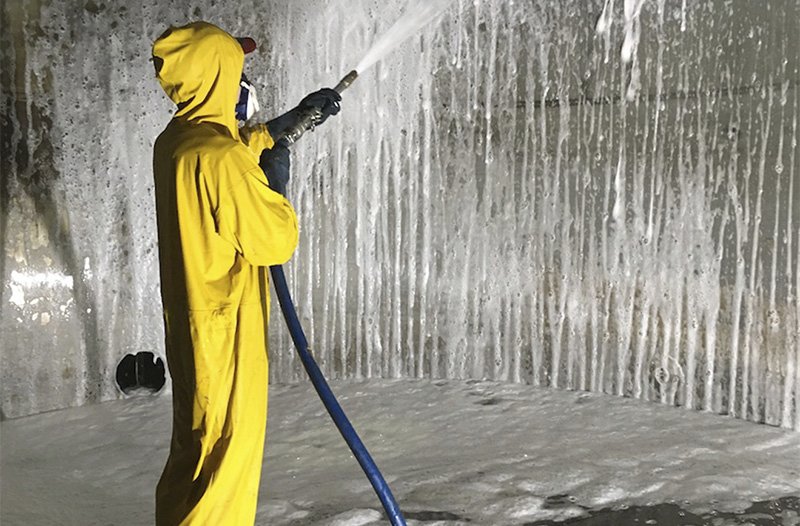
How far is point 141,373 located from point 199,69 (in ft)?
10.1

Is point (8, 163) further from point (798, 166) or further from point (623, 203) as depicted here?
point (798, 166)

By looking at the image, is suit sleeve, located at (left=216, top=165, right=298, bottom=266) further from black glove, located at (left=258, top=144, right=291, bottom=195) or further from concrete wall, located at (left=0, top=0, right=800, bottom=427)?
concrete wall, located at (left=0, top=0, right=800, bottom=427)

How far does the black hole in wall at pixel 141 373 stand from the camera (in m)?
4.56

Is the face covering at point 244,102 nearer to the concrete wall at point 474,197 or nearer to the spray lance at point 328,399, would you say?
the spray lance at point 328,399

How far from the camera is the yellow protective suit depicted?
1.89 metres

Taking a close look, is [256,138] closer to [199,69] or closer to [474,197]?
[199,69]

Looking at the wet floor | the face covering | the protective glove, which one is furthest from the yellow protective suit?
the wet floor

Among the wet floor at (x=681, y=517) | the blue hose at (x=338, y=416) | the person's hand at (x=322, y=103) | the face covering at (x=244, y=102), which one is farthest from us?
the wet floor at (x=681, y=517)

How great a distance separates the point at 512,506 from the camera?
2.99 metres

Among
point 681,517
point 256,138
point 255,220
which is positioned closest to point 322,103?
point 256,138

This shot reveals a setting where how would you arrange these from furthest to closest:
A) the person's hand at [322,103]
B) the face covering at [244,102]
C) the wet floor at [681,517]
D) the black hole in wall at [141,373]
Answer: the black hole in wall at [141,373] < the wet floor at [681,517] < the person's hand at [322,103] < the face covering at [244,102]

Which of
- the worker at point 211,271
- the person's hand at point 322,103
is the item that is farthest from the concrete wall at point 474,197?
the worker at point 211,271

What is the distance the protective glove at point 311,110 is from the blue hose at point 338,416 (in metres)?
0.52

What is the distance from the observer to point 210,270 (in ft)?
6.42
